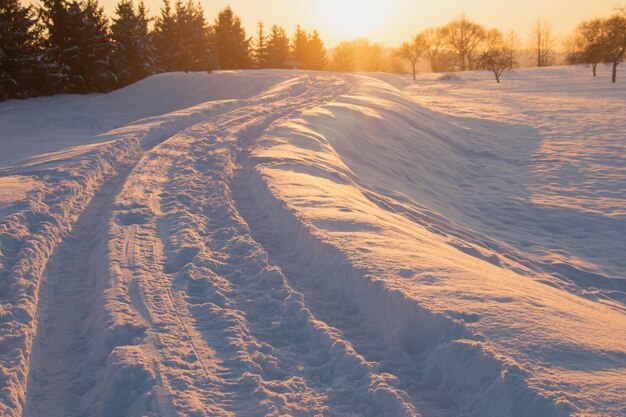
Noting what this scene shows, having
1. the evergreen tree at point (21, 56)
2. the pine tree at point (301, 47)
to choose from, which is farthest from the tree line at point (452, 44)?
the evergreen tree at point (21, 56)


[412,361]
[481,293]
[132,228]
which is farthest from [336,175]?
[412,361]

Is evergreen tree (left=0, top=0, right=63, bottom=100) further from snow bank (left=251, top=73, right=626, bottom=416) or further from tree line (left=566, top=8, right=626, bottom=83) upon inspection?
tree line (left=566, top=8, right=626, bottom=83)

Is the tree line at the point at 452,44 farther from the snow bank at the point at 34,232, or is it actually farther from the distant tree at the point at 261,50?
the snow bank at the point at 34,232

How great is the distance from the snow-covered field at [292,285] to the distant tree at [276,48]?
4810 cm

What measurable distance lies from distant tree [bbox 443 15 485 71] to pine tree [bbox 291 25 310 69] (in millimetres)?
33429

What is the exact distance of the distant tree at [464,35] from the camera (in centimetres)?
8275

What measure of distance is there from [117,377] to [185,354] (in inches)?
22.3

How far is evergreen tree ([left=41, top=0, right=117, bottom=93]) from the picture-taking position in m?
29.8

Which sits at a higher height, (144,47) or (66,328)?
(144,47)

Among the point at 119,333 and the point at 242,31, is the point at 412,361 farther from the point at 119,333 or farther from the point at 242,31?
the point at 242,31

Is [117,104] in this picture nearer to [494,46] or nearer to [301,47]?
[301,47]

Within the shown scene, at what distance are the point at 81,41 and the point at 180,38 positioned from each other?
14.9m

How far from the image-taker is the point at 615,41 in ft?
147

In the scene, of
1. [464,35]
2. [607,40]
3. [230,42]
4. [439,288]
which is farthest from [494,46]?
[439,288]
